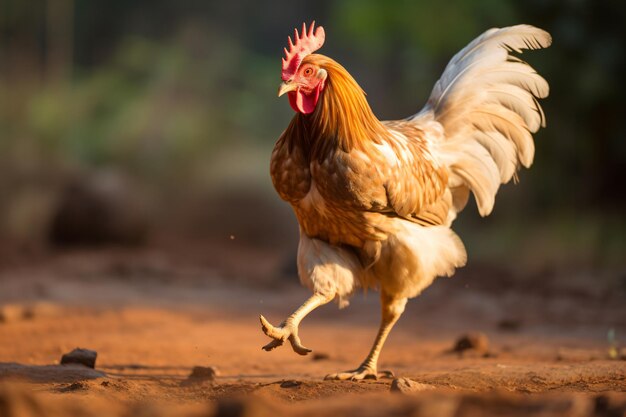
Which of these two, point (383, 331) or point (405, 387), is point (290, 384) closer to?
point (405, 387)

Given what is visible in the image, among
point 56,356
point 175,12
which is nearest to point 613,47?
point 56,356

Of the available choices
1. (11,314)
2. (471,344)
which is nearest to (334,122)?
(471,344)

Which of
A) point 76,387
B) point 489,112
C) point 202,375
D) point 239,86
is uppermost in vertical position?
point 239,86

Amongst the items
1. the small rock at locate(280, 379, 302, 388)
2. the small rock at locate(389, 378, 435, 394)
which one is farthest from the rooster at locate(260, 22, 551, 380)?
the small rock at locate(389, 378, 435, 394)

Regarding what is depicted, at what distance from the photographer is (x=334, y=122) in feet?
17.0

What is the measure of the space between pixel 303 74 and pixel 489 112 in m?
1.88

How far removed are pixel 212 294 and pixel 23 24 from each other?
39.4 feet

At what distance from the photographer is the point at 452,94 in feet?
20.9

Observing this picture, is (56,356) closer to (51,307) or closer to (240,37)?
(51,307)

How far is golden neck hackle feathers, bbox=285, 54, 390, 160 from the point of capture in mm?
5160

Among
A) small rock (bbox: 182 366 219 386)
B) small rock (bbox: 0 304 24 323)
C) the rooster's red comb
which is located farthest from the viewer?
small rock (bbox: 0 304 24 323)

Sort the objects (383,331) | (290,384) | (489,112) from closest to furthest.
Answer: (290,384)
(383,331)
(489,112)

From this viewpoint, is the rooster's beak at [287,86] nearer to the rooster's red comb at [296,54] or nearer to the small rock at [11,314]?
the rooster's red comb at [296,54]

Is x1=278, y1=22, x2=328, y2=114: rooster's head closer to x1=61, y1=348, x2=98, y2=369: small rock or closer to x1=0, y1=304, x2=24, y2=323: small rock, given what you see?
x1=61, y1=348, x2=98, y2=369: small rock
